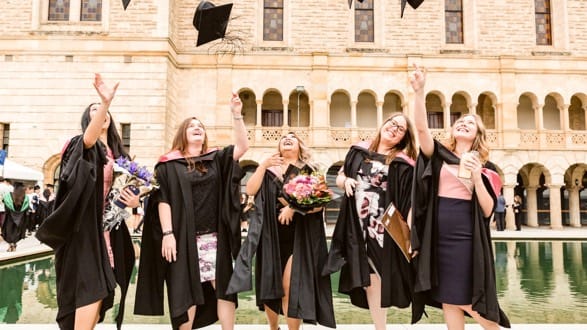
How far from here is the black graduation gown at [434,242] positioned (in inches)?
118

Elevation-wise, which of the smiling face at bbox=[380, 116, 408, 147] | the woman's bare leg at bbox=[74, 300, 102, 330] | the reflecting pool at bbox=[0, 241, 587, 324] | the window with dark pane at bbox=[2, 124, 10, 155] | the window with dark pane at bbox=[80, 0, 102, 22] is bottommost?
the reflecting pool at bbox=[0, 241, 587, 324]

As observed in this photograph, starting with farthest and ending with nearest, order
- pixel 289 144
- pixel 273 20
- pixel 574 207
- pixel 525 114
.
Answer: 1. pixel 525 114
2. pixel 574 207
3. pixel 273 20
4. pixel 289 144

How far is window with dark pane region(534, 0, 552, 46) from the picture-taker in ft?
71.3

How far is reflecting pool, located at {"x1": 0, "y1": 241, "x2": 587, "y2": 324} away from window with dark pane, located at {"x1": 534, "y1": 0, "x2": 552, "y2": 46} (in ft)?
52.4

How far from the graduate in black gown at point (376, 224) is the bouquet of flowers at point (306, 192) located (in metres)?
0.26

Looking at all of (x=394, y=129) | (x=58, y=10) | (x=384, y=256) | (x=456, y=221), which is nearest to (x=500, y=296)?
(x=384, y=256)

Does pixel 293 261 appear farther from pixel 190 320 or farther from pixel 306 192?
pixel 190 320

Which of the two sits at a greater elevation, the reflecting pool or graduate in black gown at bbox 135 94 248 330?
graduate in black gown at bbox 135 94 248 330

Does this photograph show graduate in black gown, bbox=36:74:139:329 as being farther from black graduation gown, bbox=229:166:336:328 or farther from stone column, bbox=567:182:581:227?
stone column, bbox=567:182:581:227

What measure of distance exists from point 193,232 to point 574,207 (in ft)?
77.5

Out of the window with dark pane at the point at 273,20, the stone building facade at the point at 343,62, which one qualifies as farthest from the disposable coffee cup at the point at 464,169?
the window with dark pane at the point at 273,20

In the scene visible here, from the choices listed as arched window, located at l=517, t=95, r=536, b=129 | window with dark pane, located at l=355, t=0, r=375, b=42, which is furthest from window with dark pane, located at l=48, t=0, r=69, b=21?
arched window, located at l=517, t=95, r=536, b=129

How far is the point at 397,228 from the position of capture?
135 inches

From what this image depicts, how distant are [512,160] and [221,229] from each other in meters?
19.9
